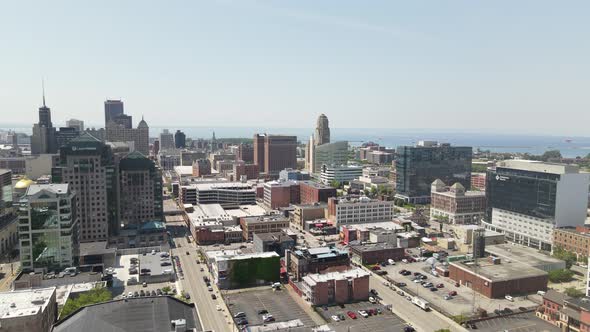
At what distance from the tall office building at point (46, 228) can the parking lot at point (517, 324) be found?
6105 centimetres

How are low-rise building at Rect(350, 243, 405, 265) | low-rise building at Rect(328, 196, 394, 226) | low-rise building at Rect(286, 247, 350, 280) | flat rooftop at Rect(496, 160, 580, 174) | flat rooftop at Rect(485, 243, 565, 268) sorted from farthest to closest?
low-rise building at Rect(328, 196, 394, 226)
flat rooftop at Rect(496, 160, 580, 174)
low-rise building at Rect(350, 243, 405, 265)
flat rooftop at Rect(485, 243, 565, 268)
low-rise building at Rect(286, 247, 350, 280)

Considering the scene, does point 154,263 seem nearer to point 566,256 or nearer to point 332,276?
point 332,276

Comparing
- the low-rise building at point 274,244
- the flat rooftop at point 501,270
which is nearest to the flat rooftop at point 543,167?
the flat rooftop at point 501,270

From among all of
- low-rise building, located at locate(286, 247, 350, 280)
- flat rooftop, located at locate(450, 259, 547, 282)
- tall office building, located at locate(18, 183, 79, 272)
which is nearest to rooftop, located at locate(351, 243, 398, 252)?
low-rise building, located at locate(286, 247, 350, 280)

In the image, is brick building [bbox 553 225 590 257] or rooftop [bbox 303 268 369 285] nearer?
rooftop [bbox 303 268 369 285]

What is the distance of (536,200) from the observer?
94.3 m

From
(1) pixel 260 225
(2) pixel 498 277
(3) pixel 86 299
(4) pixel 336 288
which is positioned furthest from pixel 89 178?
(2) pixel 498 277

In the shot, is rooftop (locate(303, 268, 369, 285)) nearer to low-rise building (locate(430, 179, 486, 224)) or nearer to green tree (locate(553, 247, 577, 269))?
green tree (locate(553, 247, 577, 269))

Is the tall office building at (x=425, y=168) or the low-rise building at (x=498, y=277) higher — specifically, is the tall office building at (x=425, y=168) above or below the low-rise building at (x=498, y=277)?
above

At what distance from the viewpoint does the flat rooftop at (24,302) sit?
45.9m

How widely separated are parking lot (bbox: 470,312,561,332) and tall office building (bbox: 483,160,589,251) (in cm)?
3981

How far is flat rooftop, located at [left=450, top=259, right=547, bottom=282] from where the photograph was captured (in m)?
66.8

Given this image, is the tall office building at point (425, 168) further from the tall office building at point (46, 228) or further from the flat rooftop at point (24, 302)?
the flat rooftop at point (24, 302)

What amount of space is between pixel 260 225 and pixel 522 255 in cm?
5149
